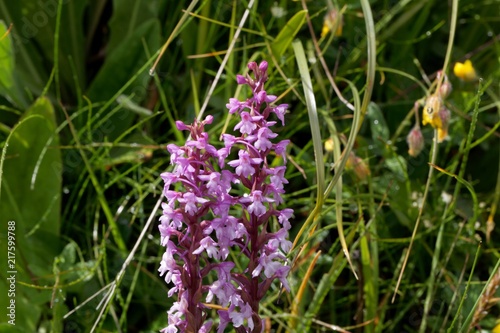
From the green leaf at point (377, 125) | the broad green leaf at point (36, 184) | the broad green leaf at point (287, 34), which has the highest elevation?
the broad green leaf at point (287, 34)

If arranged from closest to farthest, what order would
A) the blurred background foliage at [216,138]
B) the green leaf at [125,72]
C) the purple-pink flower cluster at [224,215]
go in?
the purple-pink flower cluster at [224,215]
the blurred background foliage at [216,138]
the green leaf at [125,72]

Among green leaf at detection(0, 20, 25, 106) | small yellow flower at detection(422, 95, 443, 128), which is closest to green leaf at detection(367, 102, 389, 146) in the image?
small yellow flower at detection(422, 95, 443, 128)

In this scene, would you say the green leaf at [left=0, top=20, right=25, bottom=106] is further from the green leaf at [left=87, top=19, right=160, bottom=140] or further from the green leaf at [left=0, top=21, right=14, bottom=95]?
the green leaf at [left=87, top=19, right=160, bottom=140]

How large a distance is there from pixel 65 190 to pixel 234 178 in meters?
0.87

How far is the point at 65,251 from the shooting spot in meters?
1.52

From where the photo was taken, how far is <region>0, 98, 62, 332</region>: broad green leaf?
161 centimetres

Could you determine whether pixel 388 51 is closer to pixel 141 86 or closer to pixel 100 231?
pixel 141 86

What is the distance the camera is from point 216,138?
5.74 feet

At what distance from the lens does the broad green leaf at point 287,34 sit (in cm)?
154

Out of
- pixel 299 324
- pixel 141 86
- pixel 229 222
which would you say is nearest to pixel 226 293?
pixel 229 222

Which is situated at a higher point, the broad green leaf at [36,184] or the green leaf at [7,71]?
the green leaf at [7,71]

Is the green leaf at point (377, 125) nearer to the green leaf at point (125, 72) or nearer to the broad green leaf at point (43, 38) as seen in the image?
the green leaf at point (125, 72)

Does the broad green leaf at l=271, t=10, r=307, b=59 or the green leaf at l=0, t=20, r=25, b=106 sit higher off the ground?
the broad green leaf at l=271, t=10, r=307, b=59

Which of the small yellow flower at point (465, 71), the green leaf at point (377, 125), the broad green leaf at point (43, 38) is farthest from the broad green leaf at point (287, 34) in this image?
the broad green leaf at point (43, 38)
